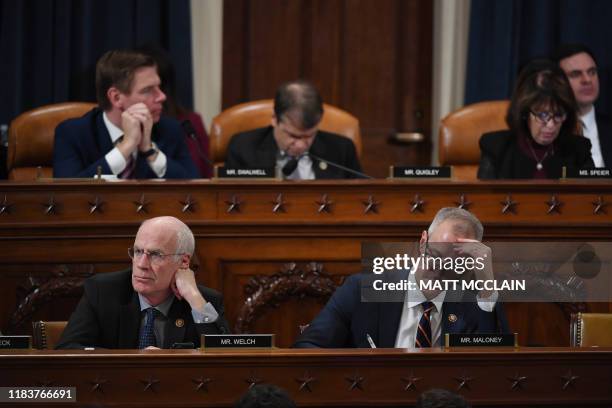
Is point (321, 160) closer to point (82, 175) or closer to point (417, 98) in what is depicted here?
point (82, 175)

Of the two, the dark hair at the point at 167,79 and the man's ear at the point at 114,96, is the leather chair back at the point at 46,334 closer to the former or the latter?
the man's ear at the point at 114,96

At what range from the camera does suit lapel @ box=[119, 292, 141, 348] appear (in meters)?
3.91

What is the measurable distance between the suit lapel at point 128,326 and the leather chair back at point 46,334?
188 mm

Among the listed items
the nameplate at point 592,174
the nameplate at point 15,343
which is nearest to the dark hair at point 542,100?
the nameplate at point 592,174

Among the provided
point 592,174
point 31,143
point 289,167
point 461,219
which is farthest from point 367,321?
point 31,143

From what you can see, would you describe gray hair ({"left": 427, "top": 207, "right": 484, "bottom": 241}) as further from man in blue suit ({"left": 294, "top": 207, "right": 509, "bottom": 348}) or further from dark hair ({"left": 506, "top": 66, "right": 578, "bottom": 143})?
dark hair ({"left": 506, "top": 66, "right": 578, "bottom": 143})

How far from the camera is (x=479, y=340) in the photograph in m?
3.40

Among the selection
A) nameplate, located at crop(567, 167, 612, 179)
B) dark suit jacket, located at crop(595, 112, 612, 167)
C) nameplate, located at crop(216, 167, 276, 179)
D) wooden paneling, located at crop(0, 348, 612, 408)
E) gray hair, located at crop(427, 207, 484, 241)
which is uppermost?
dark suit jacket, located at crop(595, 112, 612, 167)

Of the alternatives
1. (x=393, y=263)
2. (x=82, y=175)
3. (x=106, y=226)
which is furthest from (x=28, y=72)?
(x=393, y=263)

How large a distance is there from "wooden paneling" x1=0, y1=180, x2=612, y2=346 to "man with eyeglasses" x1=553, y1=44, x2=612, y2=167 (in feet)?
4.34

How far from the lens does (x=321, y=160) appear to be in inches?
208

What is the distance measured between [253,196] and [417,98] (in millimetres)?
2727

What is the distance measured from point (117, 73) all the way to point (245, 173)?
0.93 metres

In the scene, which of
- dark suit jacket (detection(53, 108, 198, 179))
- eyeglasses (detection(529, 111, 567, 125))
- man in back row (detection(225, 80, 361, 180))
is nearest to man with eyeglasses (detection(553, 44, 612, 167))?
eyeglasses (detection(529, 111, 567, 125))
